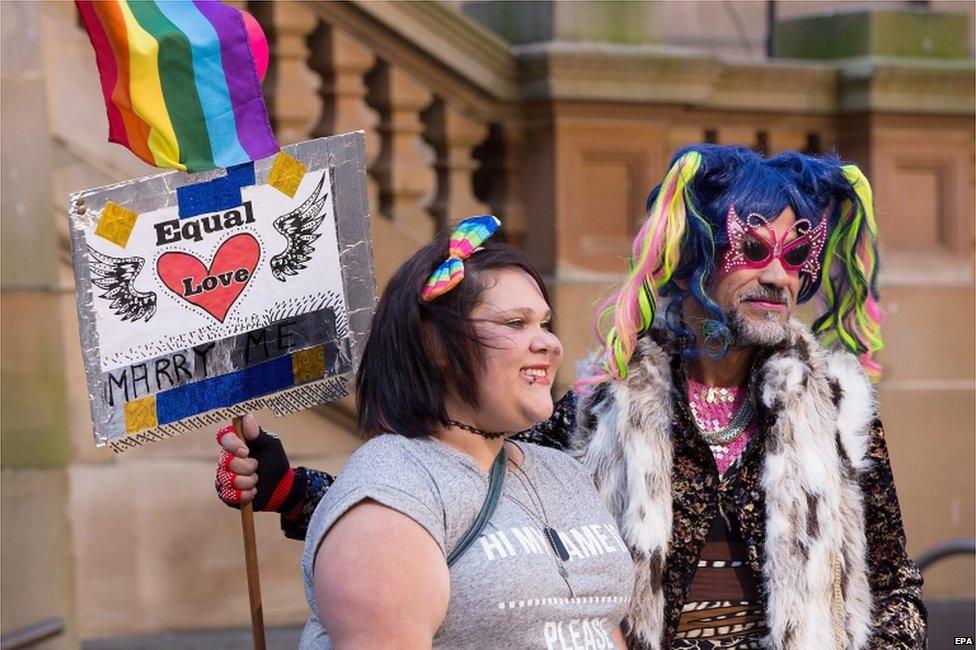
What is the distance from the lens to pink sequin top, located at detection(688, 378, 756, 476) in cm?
381

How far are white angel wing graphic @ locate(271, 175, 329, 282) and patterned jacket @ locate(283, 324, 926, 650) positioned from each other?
1.47 feet

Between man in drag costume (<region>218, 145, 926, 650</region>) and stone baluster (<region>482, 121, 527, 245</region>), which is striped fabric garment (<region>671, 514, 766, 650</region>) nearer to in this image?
man in drag costume (<region>218, 145, 926, 650</region>)

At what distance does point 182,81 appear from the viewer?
347 cm

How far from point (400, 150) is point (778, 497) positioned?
331 centimetres

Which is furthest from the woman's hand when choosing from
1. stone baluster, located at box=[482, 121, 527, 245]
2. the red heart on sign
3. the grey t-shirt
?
stone baluster, located at box=[482, 121, 527, 245]

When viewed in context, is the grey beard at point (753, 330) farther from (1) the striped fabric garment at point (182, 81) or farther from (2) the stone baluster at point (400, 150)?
(2) the stone baluster at point (400, 150)

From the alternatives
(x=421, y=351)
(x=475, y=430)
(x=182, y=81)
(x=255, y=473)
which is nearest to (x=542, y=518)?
(x=475, y=430)

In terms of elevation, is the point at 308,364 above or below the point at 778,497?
above

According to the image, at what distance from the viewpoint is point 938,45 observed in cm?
777

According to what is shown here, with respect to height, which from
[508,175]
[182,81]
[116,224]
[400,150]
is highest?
[182,81]

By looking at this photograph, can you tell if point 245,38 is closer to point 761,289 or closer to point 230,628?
point 761,289

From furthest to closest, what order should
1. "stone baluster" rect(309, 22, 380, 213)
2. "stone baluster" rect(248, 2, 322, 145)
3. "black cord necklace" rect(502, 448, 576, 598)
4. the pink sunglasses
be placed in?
"stone baluster" rect(309, 22, 380, 213)
"stone baluster" rect(248, 2, 322, 145)
the pink sunglasses
"black cord necklace" rect(502, 448, 576, 598)

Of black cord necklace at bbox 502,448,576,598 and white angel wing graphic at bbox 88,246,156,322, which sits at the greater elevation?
white angel wing graphic at bbox 88,246,156,322

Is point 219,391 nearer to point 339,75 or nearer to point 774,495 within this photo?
point 774,495
